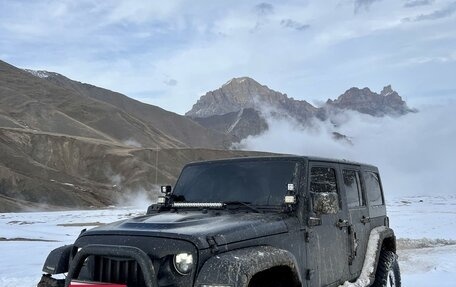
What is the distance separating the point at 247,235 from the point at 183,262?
59 centimetres

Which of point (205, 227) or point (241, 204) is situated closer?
point (205, 227)

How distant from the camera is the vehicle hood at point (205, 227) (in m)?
3.75

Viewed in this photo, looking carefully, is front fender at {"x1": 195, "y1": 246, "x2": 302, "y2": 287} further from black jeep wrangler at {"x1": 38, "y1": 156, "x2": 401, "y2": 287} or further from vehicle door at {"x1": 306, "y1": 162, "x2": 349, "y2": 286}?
vehicle door at {"x1": 306, "y1": 162, "x2": 349, "y2": 286}

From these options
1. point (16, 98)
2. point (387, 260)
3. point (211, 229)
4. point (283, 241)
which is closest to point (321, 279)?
point (283, 241)

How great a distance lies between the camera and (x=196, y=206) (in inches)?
195

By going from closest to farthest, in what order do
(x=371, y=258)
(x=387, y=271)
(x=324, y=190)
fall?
(x=324, y=190), (x=371, y=258), (x=387, y=271)

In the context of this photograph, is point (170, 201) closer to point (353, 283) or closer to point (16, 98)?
point (353, 283)

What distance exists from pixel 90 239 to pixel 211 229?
3.14ft

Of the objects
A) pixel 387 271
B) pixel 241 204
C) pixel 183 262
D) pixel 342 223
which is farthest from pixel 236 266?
pixel 387 271

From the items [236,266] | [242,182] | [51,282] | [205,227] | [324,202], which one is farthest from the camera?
[242,182]

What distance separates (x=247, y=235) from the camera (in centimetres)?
402

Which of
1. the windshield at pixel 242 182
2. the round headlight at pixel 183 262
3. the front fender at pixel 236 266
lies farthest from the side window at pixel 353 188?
the round headlight at pixel 183 262

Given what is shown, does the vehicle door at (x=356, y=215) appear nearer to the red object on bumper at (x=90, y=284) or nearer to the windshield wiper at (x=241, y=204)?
the windshield wiper at (x=241, y=204)

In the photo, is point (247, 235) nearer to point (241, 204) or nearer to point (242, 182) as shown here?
point (241, 204)
